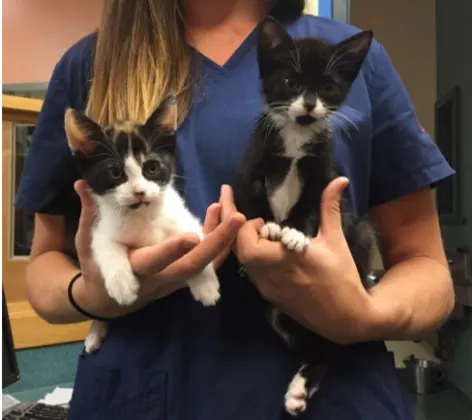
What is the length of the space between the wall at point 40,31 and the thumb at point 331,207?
1802 mm

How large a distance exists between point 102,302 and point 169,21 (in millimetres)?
457

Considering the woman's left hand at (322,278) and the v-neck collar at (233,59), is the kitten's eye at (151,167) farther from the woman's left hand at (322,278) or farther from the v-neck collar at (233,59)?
the v-neck collar at (233,59)

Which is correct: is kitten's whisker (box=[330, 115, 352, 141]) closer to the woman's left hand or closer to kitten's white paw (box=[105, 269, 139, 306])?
the woman's left hand

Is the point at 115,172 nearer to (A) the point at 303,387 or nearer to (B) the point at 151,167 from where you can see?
(B) the point at 151,167

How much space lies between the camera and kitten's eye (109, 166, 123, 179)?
742 mm

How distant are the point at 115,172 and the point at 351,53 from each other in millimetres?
346

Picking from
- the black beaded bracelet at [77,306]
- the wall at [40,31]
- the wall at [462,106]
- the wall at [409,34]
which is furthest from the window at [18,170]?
the wall at [409,34]

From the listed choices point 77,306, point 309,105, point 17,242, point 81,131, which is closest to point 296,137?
point 309,105

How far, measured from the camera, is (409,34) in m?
3.69

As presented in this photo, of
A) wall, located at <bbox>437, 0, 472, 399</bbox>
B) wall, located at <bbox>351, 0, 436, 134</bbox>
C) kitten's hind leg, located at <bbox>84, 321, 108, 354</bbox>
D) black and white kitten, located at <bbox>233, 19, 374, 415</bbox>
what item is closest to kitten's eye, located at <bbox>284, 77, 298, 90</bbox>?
black and white kitten, located at <bbox>233, 19, 374, 415</bbox>

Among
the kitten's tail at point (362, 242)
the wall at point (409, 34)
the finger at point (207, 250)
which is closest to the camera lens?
the finger at point (207, 250)

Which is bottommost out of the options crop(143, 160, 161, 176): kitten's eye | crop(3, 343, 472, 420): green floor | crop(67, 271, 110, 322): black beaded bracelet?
crop(3, 343, 472, 420): green floor

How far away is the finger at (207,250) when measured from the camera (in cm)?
64

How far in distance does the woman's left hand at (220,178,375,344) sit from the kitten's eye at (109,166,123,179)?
0.14 metres
